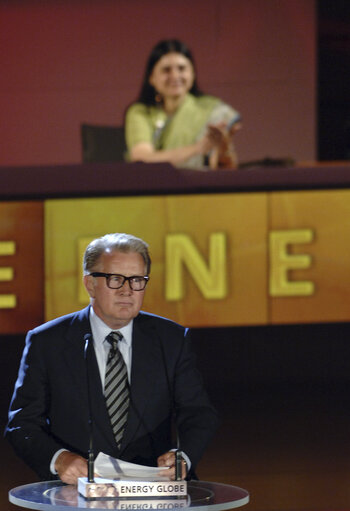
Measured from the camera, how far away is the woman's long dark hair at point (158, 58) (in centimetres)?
664

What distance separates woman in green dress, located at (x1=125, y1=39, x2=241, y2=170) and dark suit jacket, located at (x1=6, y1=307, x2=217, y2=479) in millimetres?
3829

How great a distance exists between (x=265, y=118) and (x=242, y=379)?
166 inches

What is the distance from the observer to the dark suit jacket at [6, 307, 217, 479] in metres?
2.73

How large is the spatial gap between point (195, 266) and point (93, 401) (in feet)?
10.9

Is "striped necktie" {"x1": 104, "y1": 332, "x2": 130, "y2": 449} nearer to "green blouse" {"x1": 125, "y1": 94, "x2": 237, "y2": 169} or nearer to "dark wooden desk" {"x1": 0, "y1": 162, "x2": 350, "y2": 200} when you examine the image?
"dark wooden desk" {"x1": 0, "y1": 162, "x2": 350, "y2": 200}

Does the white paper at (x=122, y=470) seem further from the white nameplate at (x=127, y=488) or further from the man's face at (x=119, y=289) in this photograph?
the man's face at (x=119, y=289)

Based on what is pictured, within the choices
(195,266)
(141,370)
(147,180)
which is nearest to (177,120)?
(147,180)

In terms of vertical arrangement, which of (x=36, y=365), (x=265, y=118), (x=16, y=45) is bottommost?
(x=36, y=365)

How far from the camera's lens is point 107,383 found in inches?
108

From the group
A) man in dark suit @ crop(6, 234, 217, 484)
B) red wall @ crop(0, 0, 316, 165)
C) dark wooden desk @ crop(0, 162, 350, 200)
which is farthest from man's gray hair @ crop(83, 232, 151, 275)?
red wall @ crop(0, 0, 316, 165)

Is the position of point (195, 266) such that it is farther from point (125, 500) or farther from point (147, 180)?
point (125, 500)

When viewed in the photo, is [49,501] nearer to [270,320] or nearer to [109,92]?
[270,320]

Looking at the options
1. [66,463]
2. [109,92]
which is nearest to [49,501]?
[66,463]

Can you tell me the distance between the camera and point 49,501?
230 cm
